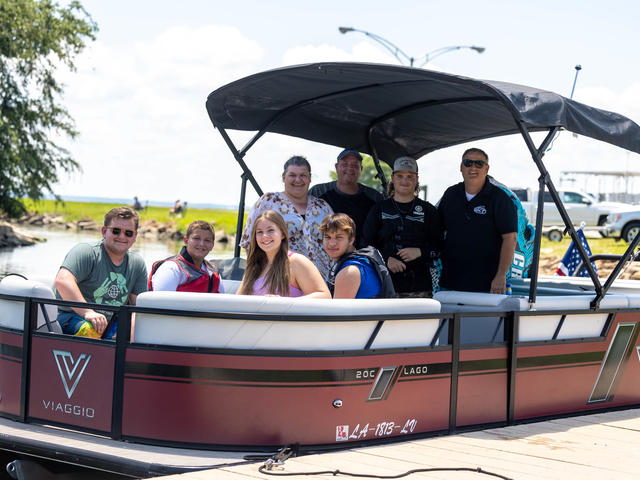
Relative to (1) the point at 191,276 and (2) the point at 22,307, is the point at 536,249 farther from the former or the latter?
(2) the point at 22,307

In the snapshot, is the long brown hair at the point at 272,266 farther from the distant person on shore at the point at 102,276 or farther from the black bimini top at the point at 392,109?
the black bimini top at the point at 392,109

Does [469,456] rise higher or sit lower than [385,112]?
lower

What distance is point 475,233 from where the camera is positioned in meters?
5.31

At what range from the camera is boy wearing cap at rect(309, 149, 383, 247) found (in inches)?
238

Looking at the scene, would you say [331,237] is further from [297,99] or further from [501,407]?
[297,99]

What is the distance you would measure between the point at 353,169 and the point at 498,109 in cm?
129

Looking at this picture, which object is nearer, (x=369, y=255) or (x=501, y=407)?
(x=369, y=255)

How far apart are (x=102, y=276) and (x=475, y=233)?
2483 mm

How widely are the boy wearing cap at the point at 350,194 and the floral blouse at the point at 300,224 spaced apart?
46 centimetres

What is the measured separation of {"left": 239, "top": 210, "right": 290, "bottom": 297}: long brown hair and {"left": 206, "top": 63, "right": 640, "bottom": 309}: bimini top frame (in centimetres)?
116

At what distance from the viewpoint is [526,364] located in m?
4.88

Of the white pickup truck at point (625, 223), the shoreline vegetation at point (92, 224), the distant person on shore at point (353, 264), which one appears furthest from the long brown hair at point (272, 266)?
the shoreline vegetation at point (92, 224)

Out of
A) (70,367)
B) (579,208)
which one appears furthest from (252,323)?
(579,208)

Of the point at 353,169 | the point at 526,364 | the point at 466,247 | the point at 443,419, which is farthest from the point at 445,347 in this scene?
the point at 353,169
